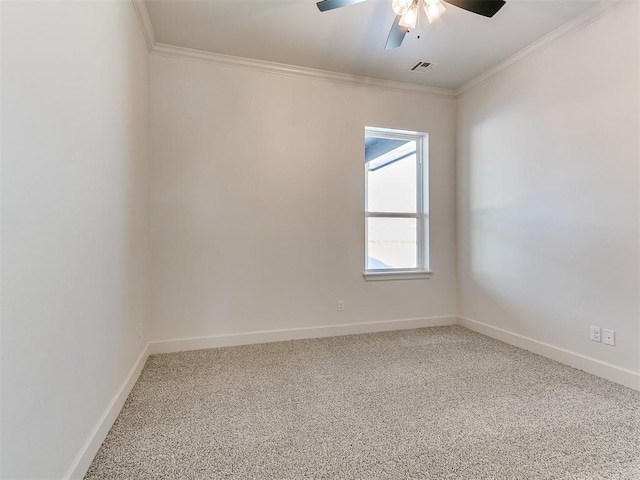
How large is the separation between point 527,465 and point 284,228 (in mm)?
2453

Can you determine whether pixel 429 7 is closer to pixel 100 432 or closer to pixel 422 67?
pixel 422 67

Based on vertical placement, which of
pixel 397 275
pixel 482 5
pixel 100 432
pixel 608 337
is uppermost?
pixel 482 5

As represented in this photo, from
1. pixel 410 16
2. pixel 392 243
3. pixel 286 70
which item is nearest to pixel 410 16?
pixel 410 16

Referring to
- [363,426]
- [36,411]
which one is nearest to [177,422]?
[36,411]

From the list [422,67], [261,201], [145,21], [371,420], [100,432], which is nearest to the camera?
[100,432]

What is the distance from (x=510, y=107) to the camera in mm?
3086

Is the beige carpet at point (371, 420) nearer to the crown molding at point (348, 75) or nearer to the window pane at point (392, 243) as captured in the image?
the window pane at point (392, 243)

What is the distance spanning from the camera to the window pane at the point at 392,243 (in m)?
3.62

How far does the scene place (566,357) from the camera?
8.50 ft

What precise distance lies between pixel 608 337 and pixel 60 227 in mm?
3359

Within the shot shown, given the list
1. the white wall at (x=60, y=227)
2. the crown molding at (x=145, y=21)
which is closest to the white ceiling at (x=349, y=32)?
the crown molding at (x=145, y=21)

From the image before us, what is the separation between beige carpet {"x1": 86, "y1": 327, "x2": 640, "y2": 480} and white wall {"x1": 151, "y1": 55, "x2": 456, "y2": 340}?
541 mm

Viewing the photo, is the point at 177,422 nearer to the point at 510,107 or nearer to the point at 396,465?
the point at 396,465

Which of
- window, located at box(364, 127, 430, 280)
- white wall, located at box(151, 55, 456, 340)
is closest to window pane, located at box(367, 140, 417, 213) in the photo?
window, located at box(364, 127, 430, 280)
